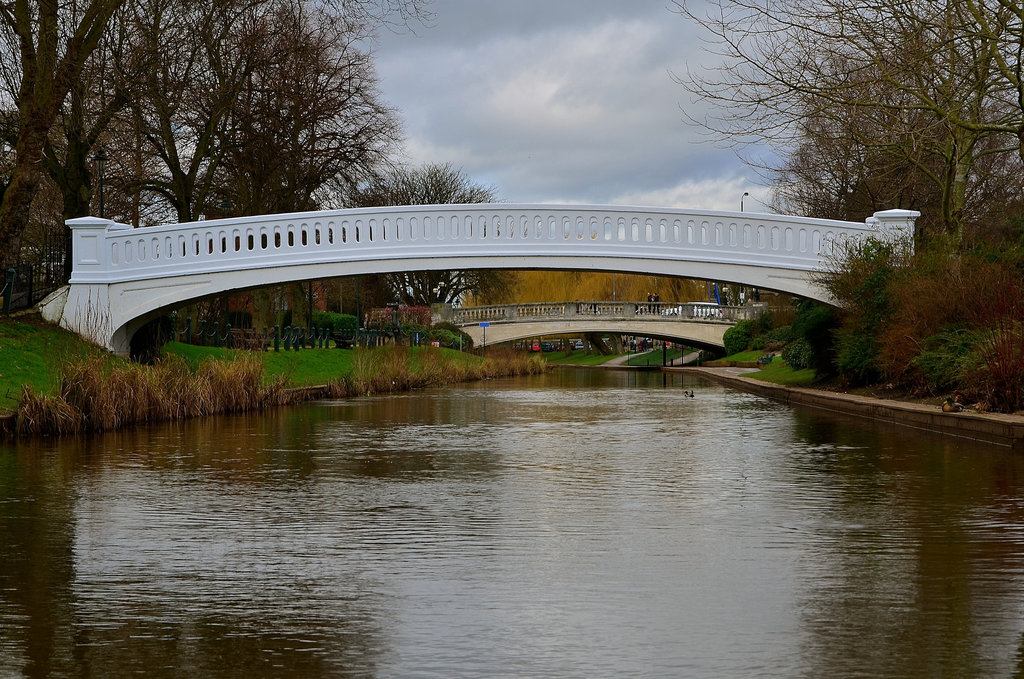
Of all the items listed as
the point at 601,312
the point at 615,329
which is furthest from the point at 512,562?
the point at 601,312

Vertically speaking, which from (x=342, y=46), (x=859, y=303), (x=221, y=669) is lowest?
(x=221, y=669)

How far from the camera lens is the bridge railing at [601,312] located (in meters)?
69.2

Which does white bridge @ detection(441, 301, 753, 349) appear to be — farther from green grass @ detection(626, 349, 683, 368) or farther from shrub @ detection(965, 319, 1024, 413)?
shrub @ detection(965, 319, 1024, 413)

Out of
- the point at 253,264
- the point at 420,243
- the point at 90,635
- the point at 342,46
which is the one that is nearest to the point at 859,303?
the point at 420,243

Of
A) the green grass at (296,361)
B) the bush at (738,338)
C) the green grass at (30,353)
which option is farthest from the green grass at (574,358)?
the green grass at (30,353)

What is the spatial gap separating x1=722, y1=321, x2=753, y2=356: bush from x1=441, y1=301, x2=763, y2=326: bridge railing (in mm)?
5745

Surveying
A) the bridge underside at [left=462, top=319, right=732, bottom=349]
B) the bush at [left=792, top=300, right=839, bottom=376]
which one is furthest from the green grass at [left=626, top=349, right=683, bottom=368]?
the bush at [left=792, top=300, right=839, bottom=376]

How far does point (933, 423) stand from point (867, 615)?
37.8ft

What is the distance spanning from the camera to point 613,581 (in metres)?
6.41

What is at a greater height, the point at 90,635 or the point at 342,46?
the point at 342,46

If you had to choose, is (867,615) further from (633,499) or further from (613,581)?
(633,499)

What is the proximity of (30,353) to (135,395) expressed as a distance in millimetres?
4151

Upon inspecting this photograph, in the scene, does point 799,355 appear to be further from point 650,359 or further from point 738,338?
point 650,359

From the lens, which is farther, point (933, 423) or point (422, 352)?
point (422, 352)
